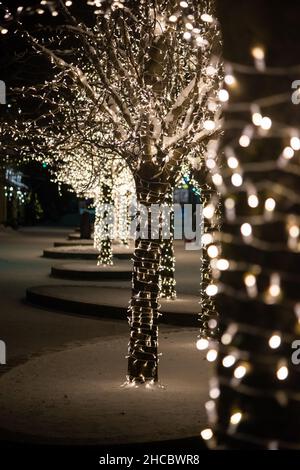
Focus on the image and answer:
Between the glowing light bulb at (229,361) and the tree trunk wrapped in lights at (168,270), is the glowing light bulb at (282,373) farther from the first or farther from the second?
the tree trunk wrapped in lights at (168,270)

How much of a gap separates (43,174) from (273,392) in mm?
73683

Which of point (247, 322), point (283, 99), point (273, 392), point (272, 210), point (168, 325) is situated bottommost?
point (168, 325)

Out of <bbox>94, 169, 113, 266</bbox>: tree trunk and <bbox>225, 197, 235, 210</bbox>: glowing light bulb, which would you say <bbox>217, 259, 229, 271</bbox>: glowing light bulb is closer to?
<bbox>225, 197, 235, 210</bbox>: glowing light bulb

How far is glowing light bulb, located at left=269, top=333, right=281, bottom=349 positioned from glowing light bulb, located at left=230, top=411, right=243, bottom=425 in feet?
1.13

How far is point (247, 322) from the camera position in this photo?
428 centimetres

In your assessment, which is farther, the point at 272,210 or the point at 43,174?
the point at 43,174

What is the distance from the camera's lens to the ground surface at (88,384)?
791 cm

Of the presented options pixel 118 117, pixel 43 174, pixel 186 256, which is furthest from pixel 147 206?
pixel 43 174

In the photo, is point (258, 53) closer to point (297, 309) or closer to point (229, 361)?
point (297, 309)

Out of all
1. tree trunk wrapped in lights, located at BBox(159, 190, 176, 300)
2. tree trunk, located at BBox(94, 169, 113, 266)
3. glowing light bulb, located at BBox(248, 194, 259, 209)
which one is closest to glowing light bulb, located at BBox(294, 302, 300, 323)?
glowing light bulb, located at BBox(248, 194, 259, 209)

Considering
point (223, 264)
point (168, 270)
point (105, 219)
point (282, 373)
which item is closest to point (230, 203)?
point (223, 264)

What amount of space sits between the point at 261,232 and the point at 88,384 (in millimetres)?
5999

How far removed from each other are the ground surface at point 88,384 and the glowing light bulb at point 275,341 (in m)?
3.38
